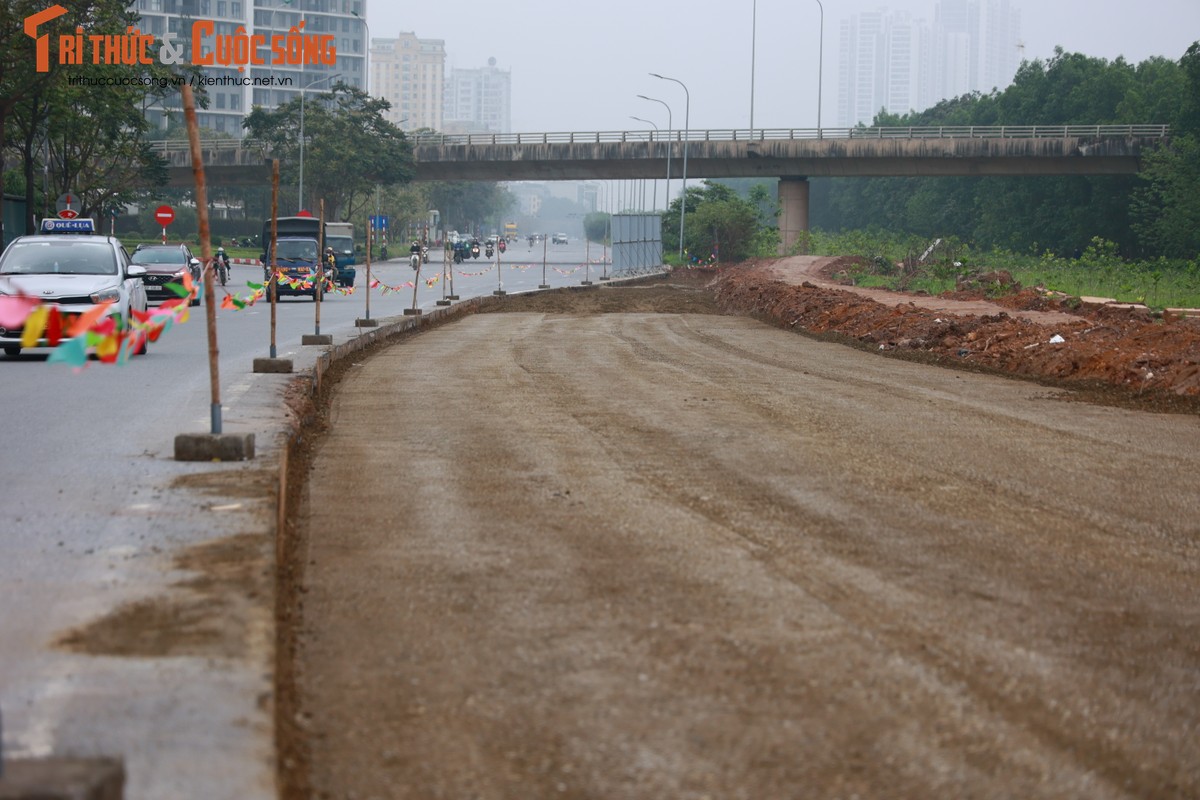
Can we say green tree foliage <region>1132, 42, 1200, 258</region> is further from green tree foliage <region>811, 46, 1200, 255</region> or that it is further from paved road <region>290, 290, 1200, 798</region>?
paved road <region>290, 290, 1200, 798</region>

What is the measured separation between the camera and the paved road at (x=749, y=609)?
170 inches

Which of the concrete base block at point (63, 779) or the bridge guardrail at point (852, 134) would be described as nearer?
the concrete base block at point (63, 779)

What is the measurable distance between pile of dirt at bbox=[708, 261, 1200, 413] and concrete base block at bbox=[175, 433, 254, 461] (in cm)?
943

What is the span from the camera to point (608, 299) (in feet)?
129

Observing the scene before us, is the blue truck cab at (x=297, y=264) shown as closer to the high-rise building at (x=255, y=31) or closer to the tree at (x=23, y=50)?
the tree at (x=23, y=50)

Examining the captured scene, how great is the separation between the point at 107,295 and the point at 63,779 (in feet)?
55.8

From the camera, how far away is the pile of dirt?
1659cm

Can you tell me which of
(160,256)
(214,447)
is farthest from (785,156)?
(214,447)

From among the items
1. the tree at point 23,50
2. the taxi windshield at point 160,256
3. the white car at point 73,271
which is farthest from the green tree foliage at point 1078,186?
the white car at point 73,271

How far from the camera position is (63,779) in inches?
132

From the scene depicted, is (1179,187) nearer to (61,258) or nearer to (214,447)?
(61,258)

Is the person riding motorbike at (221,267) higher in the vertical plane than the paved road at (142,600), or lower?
higher

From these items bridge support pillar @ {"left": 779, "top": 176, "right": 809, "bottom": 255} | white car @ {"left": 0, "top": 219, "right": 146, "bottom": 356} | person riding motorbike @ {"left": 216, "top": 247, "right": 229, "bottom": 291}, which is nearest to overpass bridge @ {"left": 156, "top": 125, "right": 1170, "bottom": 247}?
bridge support pillar @ {"left": 779, "top": 176, "right": 809, "bottom": 255}

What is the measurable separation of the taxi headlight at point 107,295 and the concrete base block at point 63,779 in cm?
1645
